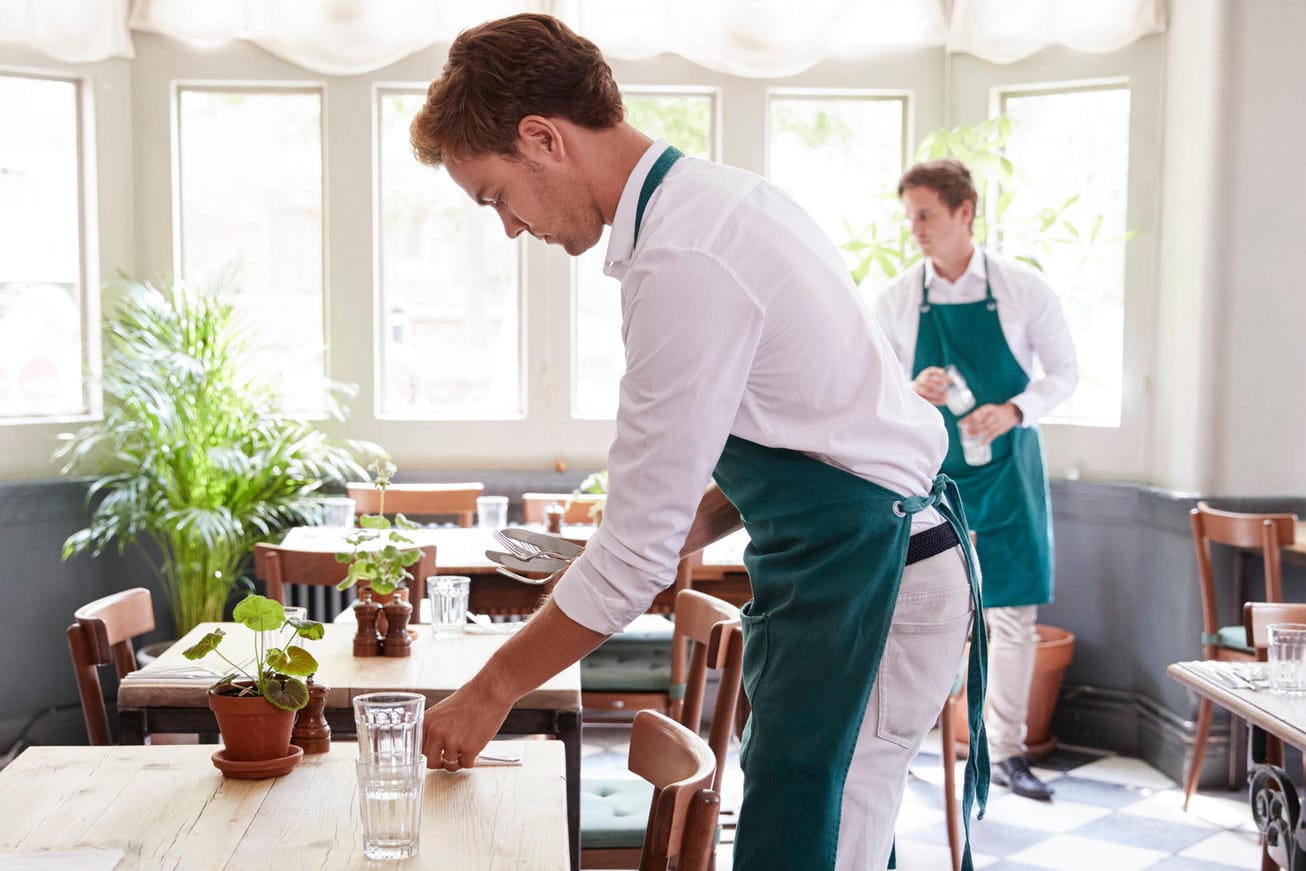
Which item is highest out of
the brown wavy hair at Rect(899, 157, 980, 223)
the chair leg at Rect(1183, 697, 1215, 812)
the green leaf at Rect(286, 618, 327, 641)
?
the brown wavy hair at Rect(899, 157, 980, 223)

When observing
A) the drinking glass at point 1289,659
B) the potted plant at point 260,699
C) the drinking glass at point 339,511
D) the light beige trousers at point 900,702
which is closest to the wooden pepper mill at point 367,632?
the potted plant at point 260,699

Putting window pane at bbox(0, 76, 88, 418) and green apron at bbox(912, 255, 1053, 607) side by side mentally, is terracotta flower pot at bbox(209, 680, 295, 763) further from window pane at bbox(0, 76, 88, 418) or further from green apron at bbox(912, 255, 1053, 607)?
window pane at bbox(0, 76, 88, 418)

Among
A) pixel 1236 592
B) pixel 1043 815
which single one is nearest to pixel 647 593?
pixel 1043 815

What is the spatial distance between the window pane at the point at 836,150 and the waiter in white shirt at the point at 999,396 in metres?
0.99

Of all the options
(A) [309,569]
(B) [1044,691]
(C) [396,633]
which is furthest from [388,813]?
(B) [1044,691]

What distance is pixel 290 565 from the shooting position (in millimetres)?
3270

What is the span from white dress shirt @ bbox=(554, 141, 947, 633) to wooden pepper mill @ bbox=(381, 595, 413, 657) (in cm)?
114

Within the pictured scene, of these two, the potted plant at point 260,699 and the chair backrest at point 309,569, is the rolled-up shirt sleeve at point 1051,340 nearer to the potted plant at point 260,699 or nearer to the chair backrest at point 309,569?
the chair backrest at point 309,569

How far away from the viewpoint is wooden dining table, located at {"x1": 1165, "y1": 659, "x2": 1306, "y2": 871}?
7.61ft

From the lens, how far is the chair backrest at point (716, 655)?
2379 mm

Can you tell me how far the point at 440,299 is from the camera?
5.38 meters

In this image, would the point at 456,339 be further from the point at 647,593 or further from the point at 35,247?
the point at 647,593

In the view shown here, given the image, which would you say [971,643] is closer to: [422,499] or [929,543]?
[929,543]

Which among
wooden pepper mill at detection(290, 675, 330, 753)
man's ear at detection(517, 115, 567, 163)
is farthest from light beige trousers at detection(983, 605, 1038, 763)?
man's ear at detection(517, 115, 567, 163)
